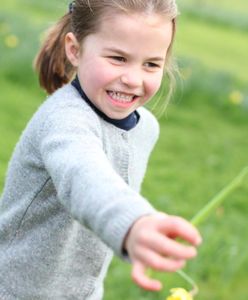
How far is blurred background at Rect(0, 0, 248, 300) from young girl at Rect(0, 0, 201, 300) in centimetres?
90

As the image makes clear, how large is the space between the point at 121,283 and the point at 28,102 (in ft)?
9.84

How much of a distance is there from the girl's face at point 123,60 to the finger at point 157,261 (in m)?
0.72

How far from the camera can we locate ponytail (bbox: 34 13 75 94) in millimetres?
2213

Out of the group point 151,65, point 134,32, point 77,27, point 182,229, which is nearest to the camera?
point 182,229

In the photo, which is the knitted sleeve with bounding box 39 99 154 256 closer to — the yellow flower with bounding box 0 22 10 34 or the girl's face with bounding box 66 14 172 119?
the girl's face with bounding box 66 14 172 119

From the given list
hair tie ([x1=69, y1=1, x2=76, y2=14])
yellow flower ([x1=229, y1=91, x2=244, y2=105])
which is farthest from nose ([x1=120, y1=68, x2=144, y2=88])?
yellow flower ([x1=229, y1=91, x2=244, y2=105])

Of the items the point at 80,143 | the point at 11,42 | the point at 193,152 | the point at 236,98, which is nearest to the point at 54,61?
the point at 80,143

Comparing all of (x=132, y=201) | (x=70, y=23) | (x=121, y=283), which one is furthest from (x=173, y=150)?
(x=132, y=201)

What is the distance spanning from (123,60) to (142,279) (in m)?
0.78

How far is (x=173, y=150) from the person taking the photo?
5.63 metres

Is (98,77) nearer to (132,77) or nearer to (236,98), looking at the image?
(132,77)

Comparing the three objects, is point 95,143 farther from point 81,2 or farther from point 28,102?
point 28,102

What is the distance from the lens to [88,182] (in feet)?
4.26

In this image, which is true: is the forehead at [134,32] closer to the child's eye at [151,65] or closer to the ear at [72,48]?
the child's eye at [151,65]
